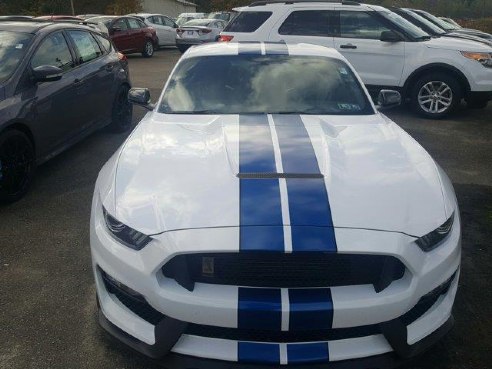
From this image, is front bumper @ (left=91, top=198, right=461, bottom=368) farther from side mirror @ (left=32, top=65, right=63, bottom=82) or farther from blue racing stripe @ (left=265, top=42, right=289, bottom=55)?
side mirror @ (left=32, top=65, right=63, bottom=82)

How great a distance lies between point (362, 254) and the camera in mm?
2135

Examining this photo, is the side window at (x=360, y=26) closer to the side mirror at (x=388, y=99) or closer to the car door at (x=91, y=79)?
the car door at (x=91, y=79)

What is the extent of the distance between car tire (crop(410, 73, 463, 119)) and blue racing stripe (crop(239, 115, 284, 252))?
233 inches

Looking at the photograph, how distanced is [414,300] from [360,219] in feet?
1.43

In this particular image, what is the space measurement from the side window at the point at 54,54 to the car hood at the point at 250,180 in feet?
7.71

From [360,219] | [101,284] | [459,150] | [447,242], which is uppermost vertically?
[360,219]

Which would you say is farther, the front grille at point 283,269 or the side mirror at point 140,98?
the side mirror at point 140,98

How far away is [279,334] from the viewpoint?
2.12m

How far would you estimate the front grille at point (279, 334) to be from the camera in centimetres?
213

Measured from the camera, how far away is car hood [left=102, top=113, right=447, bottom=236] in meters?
2.30

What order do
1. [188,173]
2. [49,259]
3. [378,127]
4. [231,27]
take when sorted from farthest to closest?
1. [231,27]
2. [49,259]
3. [378,127]
4. [188,173]

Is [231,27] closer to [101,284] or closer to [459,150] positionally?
[459,150]

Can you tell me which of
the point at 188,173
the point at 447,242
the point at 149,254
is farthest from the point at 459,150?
the point at 149,254

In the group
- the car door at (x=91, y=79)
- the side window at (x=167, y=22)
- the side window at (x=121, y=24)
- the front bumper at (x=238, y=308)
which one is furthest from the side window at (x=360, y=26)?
the side window at (x=167, y=22)
